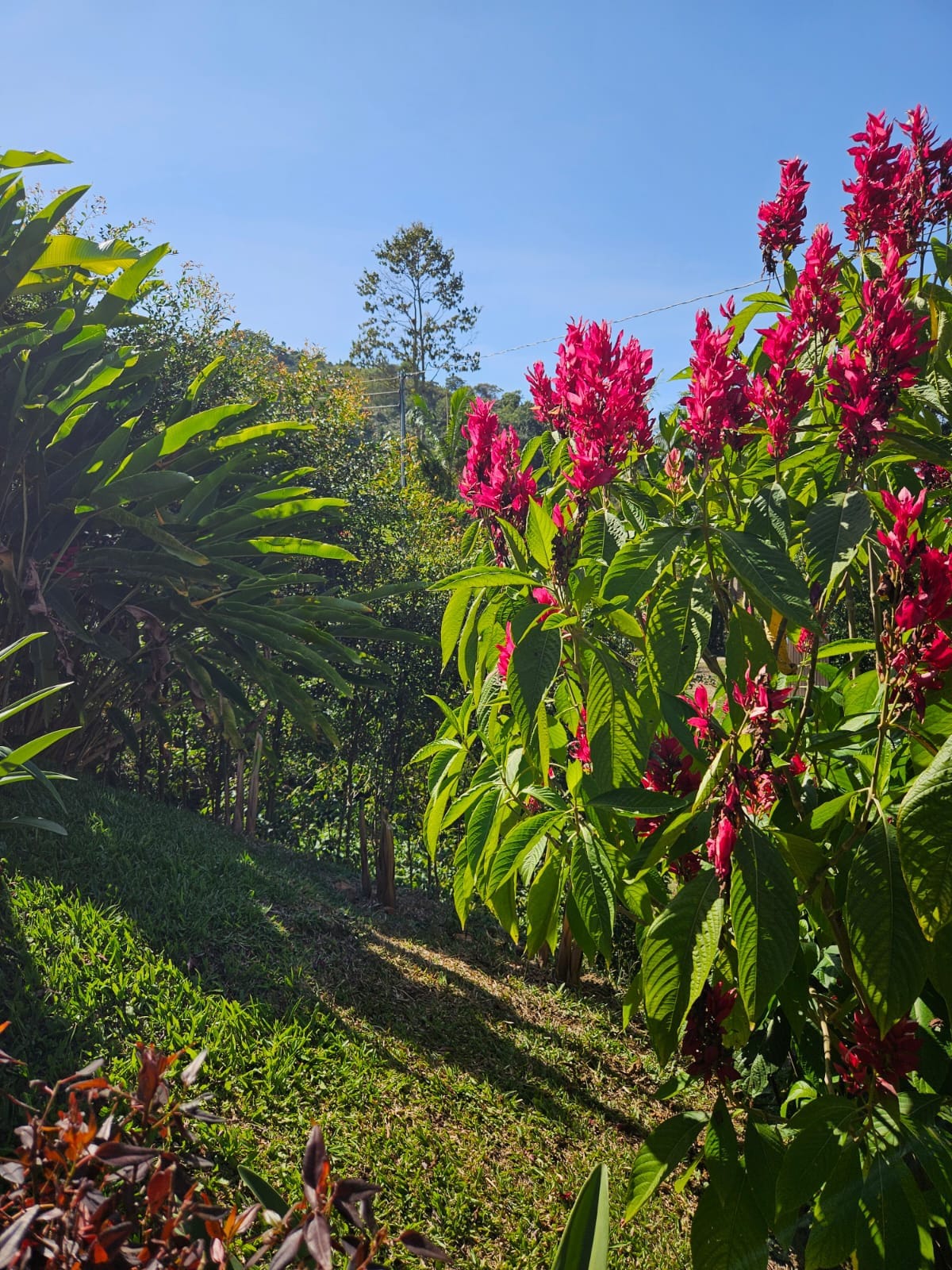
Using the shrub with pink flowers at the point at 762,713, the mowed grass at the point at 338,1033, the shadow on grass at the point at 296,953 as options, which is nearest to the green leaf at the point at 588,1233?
the shrub with pink flowers at the point at 762,713

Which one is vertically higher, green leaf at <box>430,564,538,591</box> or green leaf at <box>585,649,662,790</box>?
green leaf at <box>430,564,538,591</box>

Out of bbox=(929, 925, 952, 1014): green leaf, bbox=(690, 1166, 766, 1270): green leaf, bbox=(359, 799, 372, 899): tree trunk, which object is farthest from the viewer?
bbox=(359, 799, 372, 899): tree trunk

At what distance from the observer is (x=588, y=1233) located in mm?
1314

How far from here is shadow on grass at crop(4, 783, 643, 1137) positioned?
3.25 meters

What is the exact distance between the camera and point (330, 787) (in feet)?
A: 21.9

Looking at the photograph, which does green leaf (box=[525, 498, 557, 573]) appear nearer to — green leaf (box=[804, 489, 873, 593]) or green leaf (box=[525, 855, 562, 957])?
green leaf (box=[804, 489, 873, 593])

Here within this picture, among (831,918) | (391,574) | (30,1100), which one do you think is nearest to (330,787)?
(391,574)

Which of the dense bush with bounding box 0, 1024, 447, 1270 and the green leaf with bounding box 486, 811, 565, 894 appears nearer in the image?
the dense bush with bounding box 0, 1024, 447, 1270

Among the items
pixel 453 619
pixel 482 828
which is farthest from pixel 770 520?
pixel 482 828

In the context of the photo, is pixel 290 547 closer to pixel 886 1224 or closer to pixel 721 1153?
pixel 721 1153

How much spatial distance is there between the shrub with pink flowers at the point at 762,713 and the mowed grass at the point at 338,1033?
0.98 meters

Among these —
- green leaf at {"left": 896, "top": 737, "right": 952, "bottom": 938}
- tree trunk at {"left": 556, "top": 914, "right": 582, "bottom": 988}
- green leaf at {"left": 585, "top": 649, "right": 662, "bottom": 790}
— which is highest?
green leaf at {"left": 585, "top": 649, "right": 662, "bottom": 790}

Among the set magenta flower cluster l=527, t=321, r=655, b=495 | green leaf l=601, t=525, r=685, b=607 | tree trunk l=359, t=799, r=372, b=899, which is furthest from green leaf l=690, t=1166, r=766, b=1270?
tree trunk l=359, t=799, r=372, b=899

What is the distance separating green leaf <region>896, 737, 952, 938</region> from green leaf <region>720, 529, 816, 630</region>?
0.28 meters
